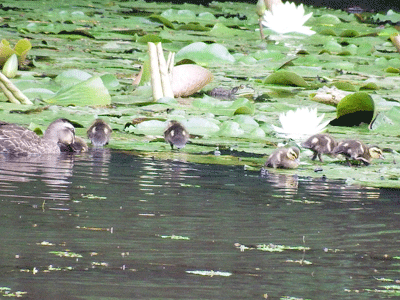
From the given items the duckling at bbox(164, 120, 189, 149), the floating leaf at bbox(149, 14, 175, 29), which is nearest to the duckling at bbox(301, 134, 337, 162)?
the duckling at bbox(164, 120, 189, 149)

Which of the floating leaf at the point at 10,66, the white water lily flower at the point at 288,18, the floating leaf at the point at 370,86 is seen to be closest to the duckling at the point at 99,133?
the floating leaf at the point at 10,66

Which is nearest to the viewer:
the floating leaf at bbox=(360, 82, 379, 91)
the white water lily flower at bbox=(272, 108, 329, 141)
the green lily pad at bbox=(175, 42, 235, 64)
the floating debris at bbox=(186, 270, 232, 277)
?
the floating debris at bbox=(186, 270, 232, 277)

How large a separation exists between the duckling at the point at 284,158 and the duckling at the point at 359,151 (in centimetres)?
36

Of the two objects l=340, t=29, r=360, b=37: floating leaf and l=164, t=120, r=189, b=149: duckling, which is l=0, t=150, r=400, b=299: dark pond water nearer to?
l=164, t=120, r=189, b=149: duckling

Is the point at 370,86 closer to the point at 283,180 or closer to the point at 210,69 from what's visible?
the point at 210,69

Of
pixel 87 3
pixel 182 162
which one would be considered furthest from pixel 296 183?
pixel 87 3

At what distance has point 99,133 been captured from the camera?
235 inches

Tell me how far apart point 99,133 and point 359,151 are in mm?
1636

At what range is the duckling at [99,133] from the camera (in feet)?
19.4

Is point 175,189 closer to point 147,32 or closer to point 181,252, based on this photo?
point 181,252

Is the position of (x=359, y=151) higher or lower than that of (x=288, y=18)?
lower

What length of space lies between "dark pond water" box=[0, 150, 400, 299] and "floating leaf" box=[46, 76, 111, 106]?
1813 millimetres

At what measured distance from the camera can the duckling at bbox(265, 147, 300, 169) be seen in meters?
5.53

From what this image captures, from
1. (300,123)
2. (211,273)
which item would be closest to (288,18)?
(300,123)
